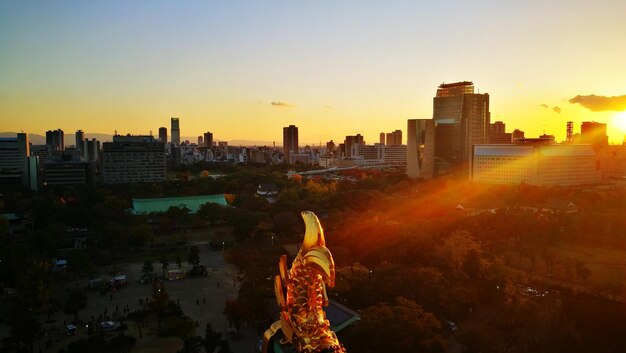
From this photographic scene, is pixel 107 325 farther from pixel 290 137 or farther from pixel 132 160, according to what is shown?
Result: pixel 290 137

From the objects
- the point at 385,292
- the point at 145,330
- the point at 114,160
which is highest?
the point at 114,160

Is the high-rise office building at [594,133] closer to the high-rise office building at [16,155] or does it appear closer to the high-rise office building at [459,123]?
the high-rise office building at [459,123]

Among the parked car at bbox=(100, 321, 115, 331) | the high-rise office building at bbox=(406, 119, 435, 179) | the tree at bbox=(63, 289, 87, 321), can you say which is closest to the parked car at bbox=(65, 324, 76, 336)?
the parked car at bbox=(100, 321, 115, 331)

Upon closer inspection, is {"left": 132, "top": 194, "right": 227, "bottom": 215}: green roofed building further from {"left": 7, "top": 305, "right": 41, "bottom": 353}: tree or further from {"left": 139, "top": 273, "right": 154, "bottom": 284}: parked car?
{"left": 7, "top": 305, "right": 41, "bottom": 353}: tree

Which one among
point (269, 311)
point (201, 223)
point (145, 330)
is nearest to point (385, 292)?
point (269, 311)

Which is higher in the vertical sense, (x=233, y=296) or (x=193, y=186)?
(x=193, y=186)

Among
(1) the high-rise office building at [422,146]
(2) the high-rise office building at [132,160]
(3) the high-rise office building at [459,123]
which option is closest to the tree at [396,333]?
(1) the high-rise office building at [422,146]

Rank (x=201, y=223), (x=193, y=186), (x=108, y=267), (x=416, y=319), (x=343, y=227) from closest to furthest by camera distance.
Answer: (x=416, y=319) → (x=108, y=267) → (x=343, y=227) → (x=201, y=223) → (x=193, y=186)

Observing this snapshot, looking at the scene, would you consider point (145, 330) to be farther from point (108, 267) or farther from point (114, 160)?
point (114, 160)

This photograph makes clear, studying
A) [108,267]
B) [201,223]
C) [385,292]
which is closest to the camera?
[385,292]
